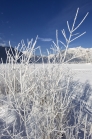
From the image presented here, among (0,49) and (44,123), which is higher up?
(0,49)

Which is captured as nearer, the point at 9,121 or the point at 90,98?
the point at 9,121

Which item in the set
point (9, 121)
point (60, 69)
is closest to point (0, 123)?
point (9, 121)

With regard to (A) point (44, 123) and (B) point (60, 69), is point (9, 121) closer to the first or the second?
(A) point (44, 123)

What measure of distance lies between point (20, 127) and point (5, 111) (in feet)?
1.63

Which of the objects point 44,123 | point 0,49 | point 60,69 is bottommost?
point 44,123

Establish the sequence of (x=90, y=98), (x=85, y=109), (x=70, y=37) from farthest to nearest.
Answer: (x=90, y=98) < (x=85, y=109) < (x=70, y=37)

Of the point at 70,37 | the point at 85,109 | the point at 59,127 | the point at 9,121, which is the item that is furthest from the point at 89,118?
the point at 70,37

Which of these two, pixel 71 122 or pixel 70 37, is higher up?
pixel 70 37

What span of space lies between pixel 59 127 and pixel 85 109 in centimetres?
112

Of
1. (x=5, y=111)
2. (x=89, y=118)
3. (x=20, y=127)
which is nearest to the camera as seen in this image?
(x=20, y=127)

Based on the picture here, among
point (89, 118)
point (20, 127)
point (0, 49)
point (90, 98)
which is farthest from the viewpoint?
point (0, 49)

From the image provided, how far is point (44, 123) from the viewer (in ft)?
4.71

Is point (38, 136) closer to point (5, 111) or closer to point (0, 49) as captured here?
point (5, 111)

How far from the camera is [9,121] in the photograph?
5.74 feet
